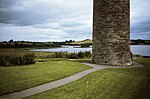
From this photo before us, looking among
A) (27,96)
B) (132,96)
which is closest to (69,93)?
(27,96)

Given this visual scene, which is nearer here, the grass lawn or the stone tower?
the grass lawn

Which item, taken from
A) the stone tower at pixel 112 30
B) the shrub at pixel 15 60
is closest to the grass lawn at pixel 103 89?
the stone tower at pixel 112 30

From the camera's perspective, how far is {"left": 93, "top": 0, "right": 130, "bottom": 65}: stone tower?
16312 mm

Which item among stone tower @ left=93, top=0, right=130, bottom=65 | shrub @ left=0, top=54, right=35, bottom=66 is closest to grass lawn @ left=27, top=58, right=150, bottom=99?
stone tower @ left=93, top=0, right=130, bottom=65

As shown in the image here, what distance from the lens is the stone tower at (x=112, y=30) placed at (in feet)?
53.5

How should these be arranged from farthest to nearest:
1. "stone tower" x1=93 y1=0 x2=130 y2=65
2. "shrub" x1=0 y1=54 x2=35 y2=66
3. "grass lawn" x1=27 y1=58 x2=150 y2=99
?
"stone tower" x1=93 y1=0 x2=130 y2=65, "shrub" x1=0 y1=54 x2=35 y2=66, "grass lawn" x1=27 y1=58 x2=150 y2=99

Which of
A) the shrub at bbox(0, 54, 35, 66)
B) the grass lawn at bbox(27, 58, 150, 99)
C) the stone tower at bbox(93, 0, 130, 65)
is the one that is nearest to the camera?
the grass lawn at bbox(27, 58, 150, 99)

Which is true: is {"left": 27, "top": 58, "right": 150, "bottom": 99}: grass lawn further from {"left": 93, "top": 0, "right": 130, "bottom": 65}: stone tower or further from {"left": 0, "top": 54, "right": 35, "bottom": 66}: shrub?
{"left": 0, "top": 54, "right": 35, "bottom": 66}: shrub

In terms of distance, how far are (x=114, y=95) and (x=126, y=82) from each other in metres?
2.49

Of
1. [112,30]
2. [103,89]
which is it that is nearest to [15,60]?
[112,30]

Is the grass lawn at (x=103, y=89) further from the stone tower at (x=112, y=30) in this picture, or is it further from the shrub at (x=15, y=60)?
the shrub at (x=15, y=60)

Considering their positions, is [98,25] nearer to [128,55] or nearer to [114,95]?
[128,55]

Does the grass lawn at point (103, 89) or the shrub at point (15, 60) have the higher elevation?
the shrub at point (15, 60)

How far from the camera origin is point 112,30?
16.4m
